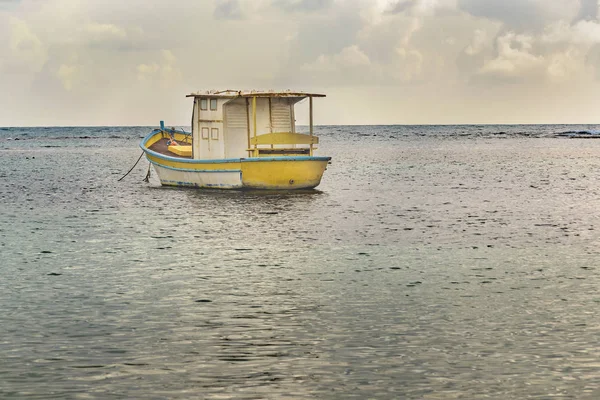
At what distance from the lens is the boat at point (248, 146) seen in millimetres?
31953

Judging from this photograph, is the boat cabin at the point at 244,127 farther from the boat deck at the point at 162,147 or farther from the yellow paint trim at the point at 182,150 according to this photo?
the boat deck at the point at 162,147

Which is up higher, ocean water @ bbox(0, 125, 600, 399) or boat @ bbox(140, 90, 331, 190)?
boat @ bbox(140, 90, 331, 190)

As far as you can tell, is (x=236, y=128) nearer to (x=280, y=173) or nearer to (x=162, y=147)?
(x=280, y=173)

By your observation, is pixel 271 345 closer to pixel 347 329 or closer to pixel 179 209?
pixel 347 329

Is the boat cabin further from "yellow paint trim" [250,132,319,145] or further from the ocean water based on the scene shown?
the ocean water

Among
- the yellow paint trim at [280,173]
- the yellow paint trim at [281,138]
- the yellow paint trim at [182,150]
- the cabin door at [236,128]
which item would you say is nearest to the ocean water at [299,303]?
the yellow paint trim at [280,173]

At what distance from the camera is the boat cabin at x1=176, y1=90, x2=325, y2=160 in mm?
32312

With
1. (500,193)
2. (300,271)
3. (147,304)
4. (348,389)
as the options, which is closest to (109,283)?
(147,304)

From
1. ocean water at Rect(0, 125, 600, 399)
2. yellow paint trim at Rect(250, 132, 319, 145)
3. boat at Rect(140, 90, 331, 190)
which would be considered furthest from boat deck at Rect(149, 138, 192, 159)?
ocean water at Rect(0, 125, 600, 399)

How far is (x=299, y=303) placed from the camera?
1307cm

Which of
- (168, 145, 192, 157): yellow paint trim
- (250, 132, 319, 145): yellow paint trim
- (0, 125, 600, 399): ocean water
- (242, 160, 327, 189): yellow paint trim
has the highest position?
(250, 132, 319, 145): yellow paint trim

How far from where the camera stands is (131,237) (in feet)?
69.5

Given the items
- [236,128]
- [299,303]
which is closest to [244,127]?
[236,128]

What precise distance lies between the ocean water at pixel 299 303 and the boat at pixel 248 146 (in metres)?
4.28
